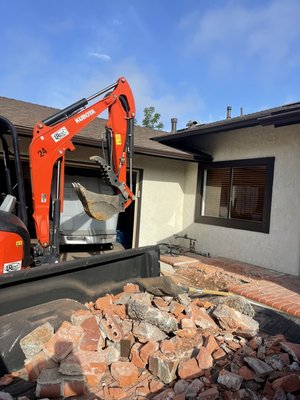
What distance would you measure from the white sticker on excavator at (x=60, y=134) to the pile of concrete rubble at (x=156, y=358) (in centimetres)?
215

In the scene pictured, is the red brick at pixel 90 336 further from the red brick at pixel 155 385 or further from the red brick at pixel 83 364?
the red brick at pixel 155 385

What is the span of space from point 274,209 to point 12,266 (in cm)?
582

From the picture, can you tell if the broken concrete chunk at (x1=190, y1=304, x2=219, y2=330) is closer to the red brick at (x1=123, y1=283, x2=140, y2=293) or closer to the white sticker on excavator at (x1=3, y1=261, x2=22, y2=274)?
the red brick at (x1=123, y1=283, x2=140, y2=293)

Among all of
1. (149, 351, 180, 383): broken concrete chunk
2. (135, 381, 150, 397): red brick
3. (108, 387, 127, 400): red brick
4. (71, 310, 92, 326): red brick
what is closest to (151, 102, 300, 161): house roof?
(149, 351, 180, 383): broken concrete chunk

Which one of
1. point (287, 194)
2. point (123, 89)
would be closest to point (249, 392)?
point (123, 89)

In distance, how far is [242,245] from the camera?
7.68 metres

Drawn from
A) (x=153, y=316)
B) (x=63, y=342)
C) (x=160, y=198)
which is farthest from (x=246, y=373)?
(x=160, y=198)

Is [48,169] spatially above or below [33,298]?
above

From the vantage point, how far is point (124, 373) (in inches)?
98.0

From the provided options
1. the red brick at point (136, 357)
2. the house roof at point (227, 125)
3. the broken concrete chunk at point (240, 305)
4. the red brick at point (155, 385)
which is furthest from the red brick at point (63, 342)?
the house roof at point (227, 125)

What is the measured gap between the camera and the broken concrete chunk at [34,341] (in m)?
2.49

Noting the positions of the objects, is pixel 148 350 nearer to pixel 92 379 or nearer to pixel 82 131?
pixel 92 379

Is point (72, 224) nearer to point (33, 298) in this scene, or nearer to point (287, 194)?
point (33, 298)

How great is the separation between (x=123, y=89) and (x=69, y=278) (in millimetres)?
2888
